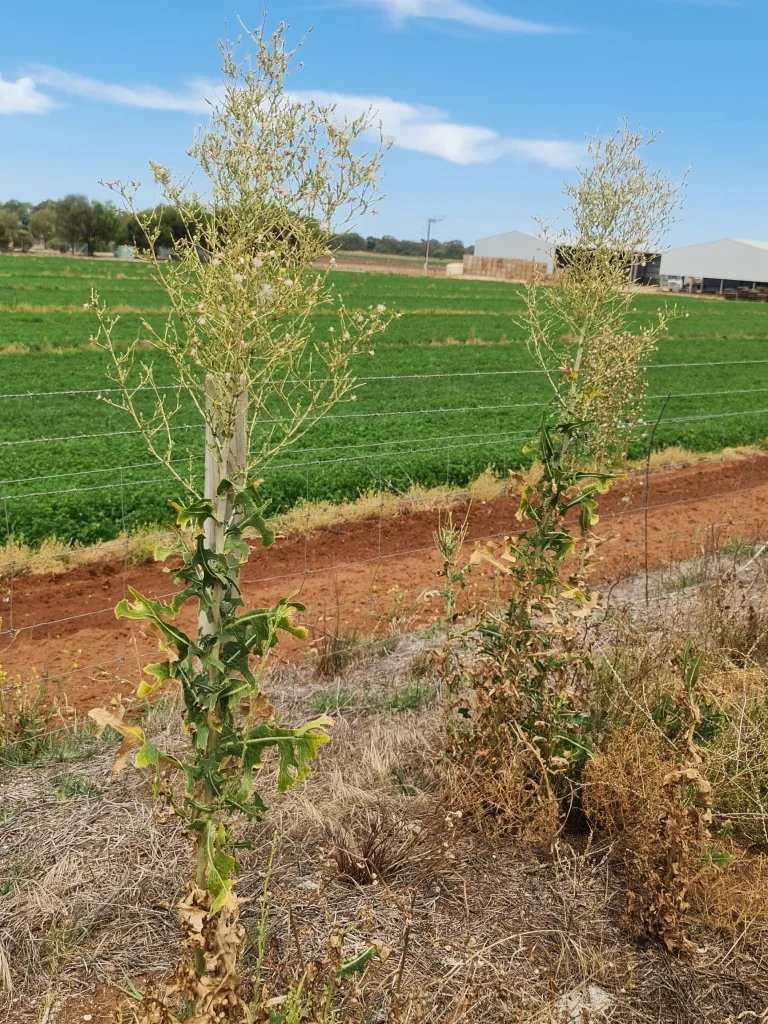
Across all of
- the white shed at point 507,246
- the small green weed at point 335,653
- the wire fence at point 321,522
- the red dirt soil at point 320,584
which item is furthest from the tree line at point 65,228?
the small green weed at point 335,653

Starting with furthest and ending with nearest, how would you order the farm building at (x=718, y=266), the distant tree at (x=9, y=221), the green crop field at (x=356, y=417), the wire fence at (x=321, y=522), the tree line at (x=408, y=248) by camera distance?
the tree line at (x=408, y=248) < the distant tree at (x=9, y=221) < the farm building at (x=718, y=266) < the green crop field at (x=356, y=417) < the wire fence at (x=321, y=522)

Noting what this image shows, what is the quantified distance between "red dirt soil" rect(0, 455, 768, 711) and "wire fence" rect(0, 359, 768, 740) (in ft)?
0.07

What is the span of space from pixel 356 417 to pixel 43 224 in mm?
105428

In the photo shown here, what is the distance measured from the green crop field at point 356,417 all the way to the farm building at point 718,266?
53.3 meters

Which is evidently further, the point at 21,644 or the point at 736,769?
the point at 21,644

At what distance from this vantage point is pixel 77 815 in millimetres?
3867

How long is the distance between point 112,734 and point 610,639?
2.85m

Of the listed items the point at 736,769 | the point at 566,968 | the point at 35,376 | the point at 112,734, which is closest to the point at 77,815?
the point at 112,734

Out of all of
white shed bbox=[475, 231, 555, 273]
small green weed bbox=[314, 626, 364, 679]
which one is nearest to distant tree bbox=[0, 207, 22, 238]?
white shed bbox=[475, 231, 555, 273]

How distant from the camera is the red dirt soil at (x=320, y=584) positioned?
662cm

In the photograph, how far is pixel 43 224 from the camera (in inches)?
4237

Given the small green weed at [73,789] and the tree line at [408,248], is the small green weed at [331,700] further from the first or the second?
the tree line at [408,248]

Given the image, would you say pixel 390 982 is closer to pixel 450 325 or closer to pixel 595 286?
pixel 595 286

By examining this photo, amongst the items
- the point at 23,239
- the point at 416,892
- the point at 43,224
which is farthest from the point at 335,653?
the point at 43,224
